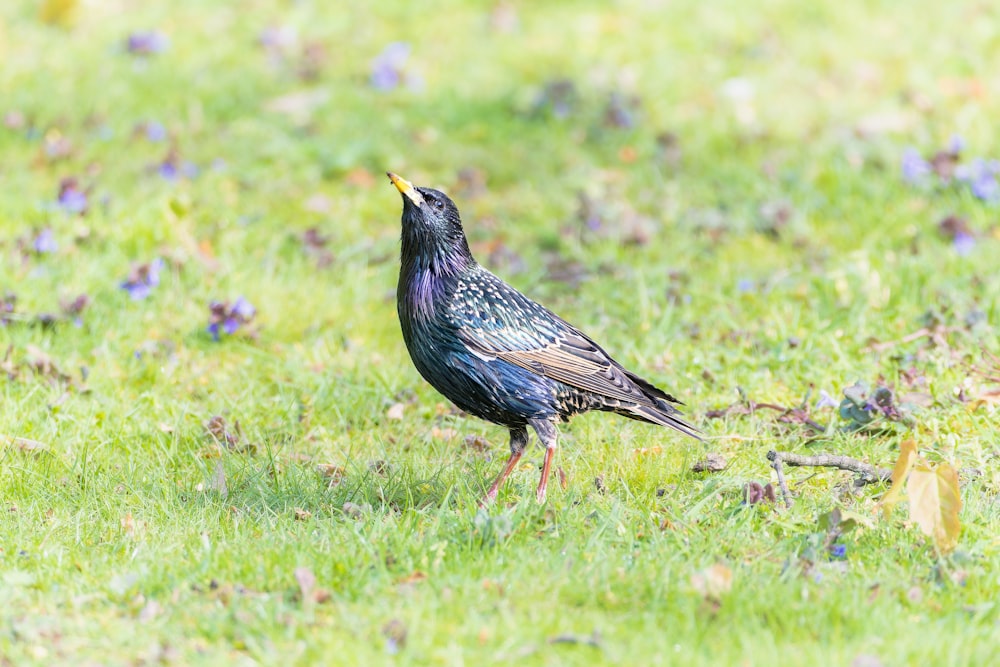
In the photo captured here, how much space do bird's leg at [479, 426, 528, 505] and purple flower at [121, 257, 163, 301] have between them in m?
2.37

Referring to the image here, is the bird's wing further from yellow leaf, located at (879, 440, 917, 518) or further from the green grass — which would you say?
yellow leaf, located at (879, 440, 917, 518)

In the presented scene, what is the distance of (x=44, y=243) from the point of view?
696 cm

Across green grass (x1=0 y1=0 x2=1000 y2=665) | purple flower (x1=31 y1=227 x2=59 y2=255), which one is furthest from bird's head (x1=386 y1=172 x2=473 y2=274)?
purple flower (x1=31 y1=227 x2=59 y2=255)

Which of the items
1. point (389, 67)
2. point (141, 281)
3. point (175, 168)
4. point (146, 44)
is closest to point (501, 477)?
point (141, 281)

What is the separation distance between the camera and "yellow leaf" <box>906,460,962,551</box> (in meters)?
4.19

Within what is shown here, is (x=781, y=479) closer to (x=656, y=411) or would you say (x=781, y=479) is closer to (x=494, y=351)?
(x=656, y=411)

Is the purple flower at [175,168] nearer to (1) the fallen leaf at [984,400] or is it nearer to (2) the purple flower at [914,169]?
(2) the purple flower at [914,169]

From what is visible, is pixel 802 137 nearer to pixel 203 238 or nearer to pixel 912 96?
pixel 912 96

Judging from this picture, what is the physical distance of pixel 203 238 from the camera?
7.50m

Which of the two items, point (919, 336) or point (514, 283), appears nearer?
point (919, 336)

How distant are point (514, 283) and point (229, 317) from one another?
5.91ft

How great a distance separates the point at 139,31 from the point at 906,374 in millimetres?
6805

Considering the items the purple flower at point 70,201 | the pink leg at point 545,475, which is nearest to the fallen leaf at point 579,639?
the pink leg at point 545,475

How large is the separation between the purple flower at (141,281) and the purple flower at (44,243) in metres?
0.54
